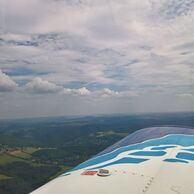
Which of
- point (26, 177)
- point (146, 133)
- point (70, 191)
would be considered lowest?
point (26, 177)

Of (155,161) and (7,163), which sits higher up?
(155,161)

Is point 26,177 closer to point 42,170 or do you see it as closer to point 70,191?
point 42,170

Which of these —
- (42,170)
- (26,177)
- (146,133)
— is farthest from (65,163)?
(146,133)

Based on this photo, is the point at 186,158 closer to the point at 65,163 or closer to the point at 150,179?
the point at 150,179

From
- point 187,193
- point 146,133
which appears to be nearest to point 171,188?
point 187,193

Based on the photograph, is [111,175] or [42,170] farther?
[42,170]

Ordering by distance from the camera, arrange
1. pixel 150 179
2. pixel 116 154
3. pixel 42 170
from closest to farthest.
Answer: pixel 150 179 < pixel 116 154 < pixel 42 170

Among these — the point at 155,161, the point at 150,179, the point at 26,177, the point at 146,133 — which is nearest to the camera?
the point at 150,179
